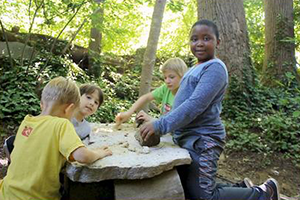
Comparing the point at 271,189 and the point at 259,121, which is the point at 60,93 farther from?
the point at 259,121

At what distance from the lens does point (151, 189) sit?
1854mm

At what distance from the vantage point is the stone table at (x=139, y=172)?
175cm

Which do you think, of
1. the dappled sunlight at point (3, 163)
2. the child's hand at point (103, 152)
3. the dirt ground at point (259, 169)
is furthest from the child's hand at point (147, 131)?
the dappled sunlight at point (3, 163)

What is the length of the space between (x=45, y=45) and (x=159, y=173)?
6025 mm

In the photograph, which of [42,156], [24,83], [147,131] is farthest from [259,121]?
[24,83]

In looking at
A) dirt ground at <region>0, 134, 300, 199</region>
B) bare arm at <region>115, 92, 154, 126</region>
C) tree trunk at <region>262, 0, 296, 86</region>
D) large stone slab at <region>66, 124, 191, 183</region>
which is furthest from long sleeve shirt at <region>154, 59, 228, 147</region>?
tree trunk at <region>262, 0, 296, 86</region>

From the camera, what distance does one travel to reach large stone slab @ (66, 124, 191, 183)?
1741 millimetres

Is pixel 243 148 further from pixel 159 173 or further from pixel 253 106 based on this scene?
pixel 159 173

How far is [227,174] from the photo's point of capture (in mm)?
3514

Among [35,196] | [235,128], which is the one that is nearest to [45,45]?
[235,128]

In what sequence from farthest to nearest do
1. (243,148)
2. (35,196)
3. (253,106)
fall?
1. (253,106)
2. (243,148)
3. (35,196)

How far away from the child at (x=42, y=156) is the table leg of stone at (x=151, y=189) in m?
0.27

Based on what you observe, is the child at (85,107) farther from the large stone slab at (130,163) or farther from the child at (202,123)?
the child at (202,123)

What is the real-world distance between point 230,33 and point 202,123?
3743 millimetres
